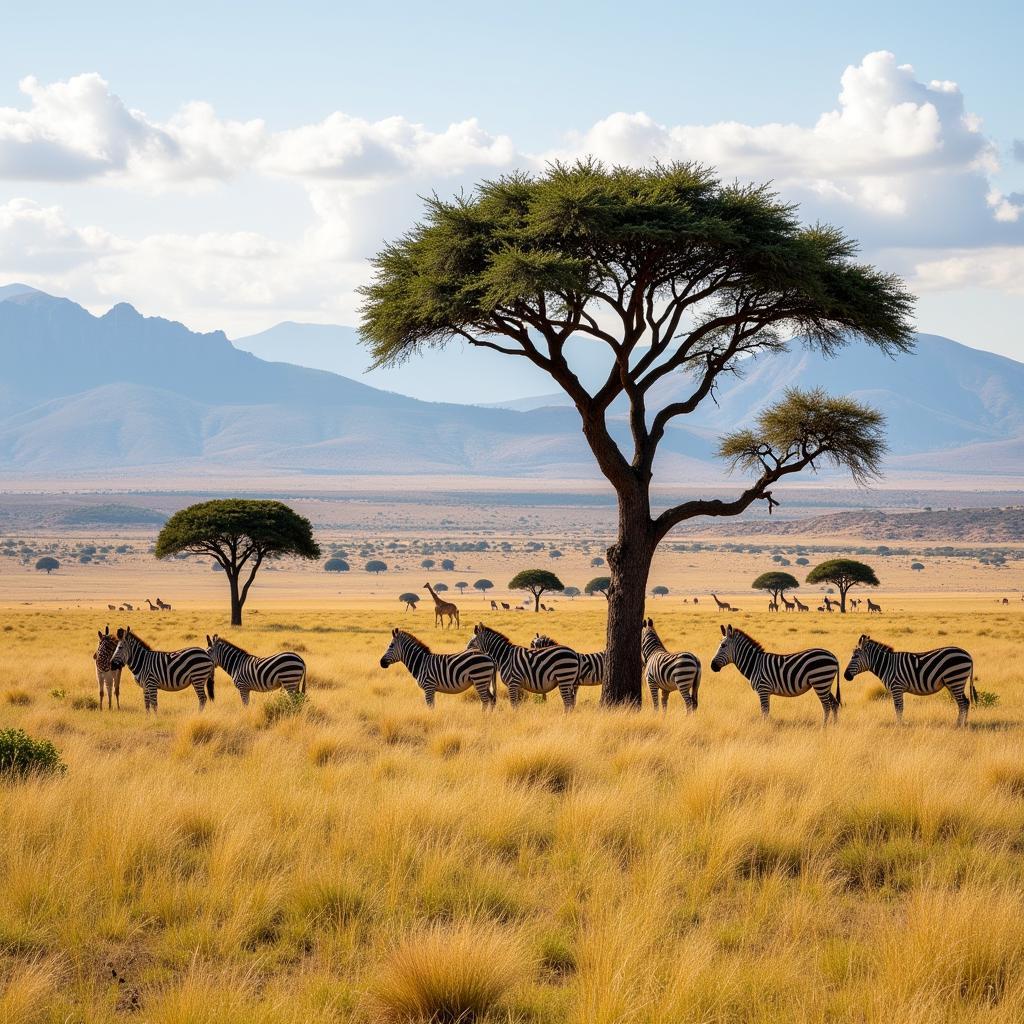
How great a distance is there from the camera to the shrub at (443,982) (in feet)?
20.6

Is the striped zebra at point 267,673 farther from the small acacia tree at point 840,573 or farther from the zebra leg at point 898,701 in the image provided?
the small acacia tree at point 840,573

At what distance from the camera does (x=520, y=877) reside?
8797 mm

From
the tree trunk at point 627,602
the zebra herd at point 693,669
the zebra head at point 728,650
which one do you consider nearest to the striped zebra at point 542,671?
the zebra herd at point 693,669

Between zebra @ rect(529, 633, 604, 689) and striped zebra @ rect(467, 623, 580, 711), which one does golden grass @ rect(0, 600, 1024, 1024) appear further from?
zebra @ rect(529, 633, 604, 689)

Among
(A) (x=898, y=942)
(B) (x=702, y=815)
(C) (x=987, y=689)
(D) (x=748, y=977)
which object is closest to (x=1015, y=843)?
(B) (x=702, y=815)

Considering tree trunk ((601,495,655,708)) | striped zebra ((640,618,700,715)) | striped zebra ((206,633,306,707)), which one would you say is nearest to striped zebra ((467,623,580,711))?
tree trunk ((601,495,655,708))

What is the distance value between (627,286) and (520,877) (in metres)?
12.3

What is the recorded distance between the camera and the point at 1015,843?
32.4 feet

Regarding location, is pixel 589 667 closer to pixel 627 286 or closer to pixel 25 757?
pixel 627 286

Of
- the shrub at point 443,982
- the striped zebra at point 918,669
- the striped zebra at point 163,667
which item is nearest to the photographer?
the shrub at point 443,982

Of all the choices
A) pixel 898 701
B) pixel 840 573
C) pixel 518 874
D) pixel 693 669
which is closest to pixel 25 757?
pixel 518 874

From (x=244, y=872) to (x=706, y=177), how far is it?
46.2 feet

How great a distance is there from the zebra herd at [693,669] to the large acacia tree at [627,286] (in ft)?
2.92

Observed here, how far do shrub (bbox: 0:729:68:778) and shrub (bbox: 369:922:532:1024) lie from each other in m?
6.54
